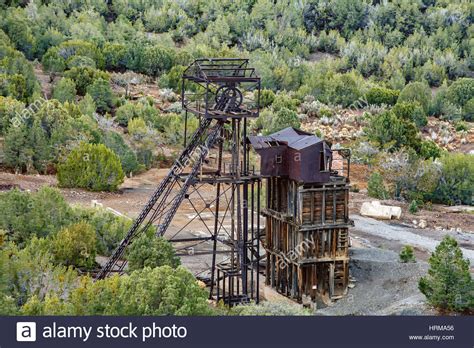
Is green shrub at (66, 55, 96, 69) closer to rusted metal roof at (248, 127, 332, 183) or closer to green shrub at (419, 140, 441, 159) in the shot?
green shrub at (419, 140, 441, 159)

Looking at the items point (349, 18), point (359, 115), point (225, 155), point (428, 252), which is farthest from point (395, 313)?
point (349, 18)

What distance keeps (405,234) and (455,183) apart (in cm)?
969

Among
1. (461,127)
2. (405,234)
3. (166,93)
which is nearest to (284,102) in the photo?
(166,93)

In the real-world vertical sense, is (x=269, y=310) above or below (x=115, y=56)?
below

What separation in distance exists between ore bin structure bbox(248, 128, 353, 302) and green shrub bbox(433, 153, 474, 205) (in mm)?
18918

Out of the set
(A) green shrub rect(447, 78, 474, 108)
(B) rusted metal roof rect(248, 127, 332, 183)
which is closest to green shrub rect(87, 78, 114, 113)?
(A) green shrub rect(447, 78, 474, 108)

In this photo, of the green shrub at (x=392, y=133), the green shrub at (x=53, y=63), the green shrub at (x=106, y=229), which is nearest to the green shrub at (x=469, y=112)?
the green shrub at (x=392, y=133)

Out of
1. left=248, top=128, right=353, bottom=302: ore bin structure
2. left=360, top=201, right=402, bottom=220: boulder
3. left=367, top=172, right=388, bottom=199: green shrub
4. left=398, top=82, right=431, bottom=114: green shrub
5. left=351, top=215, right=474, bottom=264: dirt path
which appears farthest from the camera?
left=398, top=82, right=431, bottom=114: green shrub

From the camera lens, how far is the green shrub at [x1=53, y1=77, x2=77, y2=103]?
189ft

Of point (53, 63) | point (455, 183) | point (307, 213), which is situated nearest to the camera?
point (307, 213)

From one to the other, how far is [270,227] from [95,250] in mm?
5789

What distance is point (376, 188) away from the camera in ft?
150

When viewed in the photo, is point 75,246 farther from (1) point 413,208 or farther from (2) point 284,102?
(2) point 284,102

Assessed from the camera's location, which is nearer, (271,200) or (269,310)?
(269,310)
